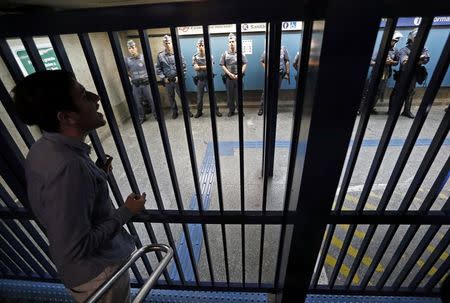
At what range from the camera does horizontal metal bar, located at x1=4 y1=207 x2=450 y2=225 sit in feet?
4.72

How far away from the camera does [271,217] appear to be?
5.06 feet

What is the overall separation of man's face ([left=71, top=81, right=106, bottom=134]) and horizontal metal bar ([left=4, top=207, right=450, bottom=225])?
28.6 inches

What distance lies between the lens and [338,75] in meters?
0.90

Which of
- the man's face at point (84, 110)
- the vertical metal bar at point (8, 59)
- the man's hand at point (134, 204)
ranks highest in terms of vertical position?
the vertical metal bar at point (8, 59)

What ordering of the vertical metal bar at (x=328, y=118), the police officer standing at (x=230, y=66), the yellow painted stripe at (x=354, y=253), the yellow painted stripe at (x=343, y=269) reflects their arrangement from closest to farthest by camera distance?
the vertical metal bar at (x=328, y=118) → the yellow painted stripe at (x=343, y=269) → the yellow painted stripe at (x=354, y=253) → the police officer standing at (x=230, y=66)

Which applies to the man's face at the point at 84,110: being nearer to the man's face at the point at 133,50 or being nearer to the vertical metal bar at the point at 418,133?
the vertical metal bar at the point at 418,133

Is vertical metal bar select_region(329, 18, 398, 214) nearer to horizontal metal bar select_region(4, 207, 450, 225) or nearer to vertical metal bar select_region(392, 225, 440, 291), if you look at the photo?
horizontal metal bar select_region(4, 207, 450, 225)

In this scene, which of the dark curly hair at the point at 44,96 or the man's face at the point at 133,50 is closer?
the dark curly hair at the point at 44,96

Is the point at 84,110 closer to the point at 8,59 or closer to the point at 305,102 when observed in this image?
the point at 8,59

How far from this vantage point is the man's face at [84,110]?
40.3 inches

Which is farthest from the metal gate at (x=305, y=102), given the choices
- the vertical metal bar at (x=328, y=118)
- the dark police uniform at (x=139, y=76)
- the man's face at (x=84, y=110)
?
the dark police uniform at (x=139, y=76)

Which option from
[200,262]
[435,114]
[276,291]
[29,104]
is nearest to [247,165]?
[200,262]

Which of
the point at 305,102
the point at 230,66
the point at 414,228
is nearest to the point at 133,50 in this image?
the point at 230,66

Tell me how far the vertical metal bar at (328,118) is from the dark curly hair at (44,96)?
966 millimetres
